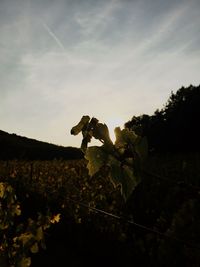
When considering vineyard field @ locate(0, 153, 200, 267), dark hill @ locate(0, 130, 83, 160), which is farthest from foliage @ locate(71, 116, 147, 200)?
dark hill @ locate(0, 130, 83, 160)

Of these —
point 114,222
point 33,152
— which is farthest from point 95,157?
point 33,152

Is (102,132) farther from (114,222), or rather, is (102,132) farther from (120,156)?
(114,222)

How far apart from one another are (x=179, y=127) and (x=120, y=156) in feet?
115

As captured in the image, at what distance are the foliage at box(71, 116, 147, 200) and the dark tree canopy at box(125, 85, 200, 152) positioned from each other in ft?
103

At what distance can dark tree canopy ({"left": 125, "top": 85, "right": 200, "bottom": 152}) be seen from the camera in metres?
34.5

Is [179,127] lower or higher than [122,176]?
higher

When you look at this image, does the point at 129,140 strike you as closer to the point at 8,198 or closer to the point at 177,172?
the point at 8,198

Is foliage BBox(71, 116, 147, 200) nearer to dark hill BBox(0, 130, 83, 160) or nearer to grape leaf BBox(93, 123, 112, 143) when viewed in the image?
grape leaf BBox(93, 123, 112, 143)

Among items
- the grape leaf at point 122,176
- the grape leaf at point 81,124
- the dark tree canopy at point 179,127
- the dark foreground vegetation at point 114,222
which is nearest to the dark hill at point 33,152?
the dark tree canopy at point 179,127

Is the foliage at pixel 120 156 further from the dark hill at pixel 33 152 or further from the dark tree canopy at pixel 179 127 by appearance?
the dark hill at pixel 33 152

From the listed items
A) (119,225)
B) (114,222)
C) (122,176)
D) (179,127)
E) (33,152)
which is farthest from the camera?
(33,152)

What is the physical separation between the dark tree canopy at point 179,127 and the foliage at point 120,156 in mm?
31535

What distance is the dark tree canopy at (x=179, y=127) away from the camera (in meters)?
34.5

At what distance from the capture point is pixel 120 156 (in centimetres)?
107
